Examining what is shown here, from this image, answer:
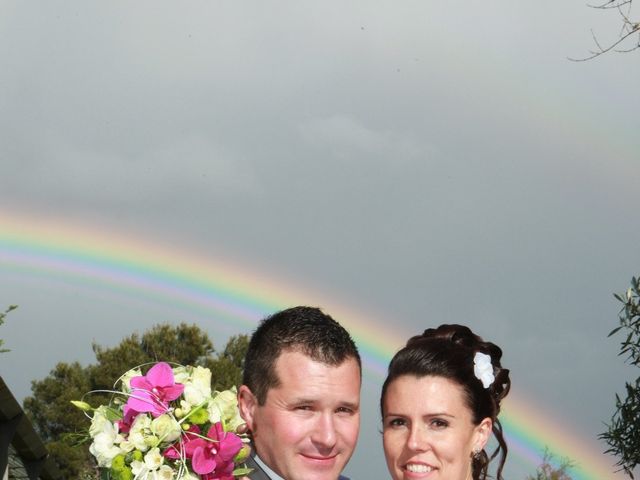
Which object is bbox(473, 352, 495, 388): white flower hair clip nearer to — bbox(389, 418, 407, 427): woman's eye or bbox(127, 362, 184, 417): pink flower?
bbox(389, 418, 407, 427): woman's eye

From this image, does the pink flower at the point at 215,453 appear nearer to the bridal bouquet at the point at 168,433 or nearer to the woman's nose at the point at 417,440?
the bridal bouquet at the point at 168,433

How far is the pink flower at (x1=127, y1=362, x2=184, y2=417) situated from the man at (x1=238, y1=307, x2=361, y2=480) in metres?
0.49

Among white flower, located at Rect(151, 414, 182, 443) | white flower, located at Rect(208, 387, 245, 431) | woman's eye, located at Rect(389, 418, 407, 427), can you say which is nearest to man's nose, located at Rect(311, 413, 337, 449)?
white flower, located at Rect(208, 387, 245, 431)

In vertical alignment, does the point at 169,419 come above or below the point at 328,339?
below

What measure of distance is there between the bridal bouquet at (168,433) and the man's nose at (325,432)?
37cm

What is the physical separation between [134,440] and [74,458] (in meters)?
40.4

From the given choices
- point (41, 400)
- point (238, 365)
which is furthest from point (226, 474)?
point (41, 400)

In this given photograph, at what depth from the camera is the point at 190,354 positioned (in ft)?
143

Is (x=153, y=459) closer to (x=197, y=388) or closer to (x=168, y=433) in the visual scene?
(x=168, y=433)

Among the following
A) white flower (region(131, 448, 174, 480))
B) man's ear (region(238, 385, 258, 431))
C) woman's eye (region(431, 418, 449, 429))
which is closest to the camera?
white flower (region(131, 448, 174, 480))

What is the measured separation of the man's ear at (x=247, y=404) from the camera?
211 inches

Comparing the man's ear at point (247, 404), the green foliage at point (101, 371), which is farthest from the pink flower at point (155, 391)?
the green foliage at point (101, 371)

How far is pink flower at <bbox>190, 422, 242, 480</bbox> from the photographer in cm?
481

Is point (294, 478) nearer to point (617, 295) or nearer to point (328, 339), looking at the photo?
point (328, 339)
